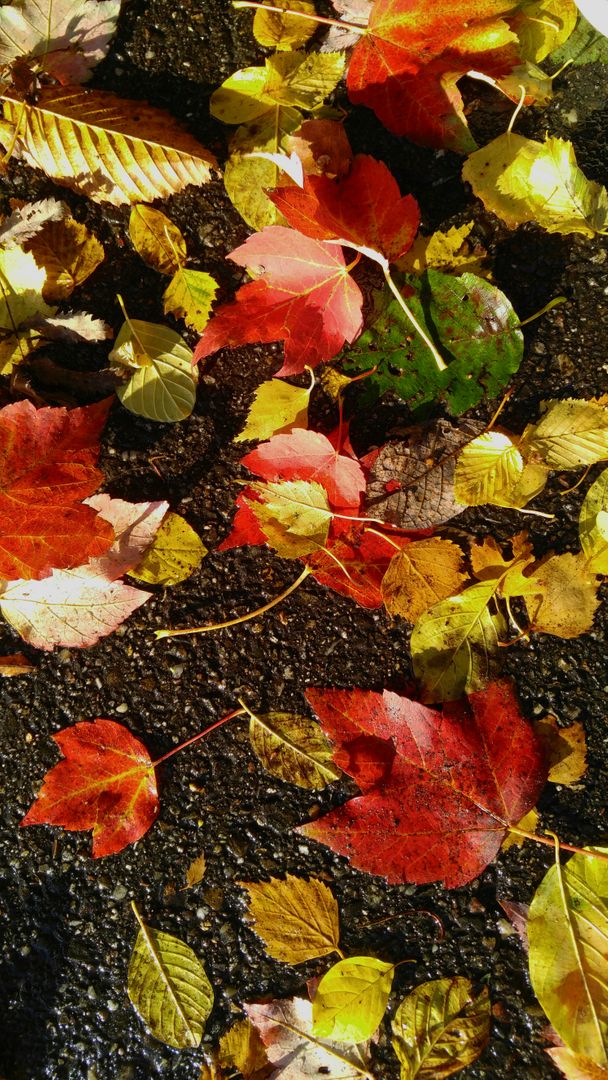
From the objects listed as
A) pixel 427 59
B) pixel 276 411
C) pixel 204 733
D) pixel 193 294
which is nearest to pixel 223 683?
pixel 204 733

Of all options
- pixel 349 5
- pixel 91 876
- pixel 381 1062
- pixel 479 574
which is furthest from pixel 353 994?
pixel 349 5

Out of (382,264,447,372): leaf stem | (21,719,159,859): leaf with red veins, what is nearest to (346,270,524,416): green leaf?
(382,264,447,372): leaf stem

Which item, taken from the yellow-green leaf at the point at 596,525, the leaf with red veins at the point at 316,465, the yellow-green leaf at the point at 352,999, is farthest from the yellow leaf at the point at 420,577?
the yellow-green leaf at the point at 352,999

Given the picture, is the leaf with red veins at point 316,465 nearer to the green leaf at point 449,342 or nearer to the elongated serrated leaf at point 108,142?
the green leaf at point 449,342

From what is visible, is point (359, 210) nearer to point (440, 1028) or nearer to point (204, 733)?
point (204, 733)

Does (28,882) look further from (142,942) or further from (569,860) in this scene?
(569,860)
